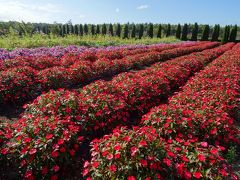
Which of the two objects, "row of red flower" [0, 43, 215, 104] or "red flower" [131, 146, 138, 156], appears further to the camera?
"row of red flower" [0, 43, 215, 104]

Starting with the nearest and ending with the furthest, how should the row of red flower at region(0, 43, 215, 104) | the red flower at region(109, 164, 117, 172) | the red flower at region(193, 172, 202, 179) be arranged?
the red flower at region(109, 164, 117, 172)
the red flower at region(193, 172, 202, 179)
the row of red flower at region(0, 43, 215, 104)

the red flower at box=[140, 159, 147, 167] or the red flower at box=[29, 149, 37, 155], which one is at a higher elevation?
the red flower at box=[140, 159, 147, 167]

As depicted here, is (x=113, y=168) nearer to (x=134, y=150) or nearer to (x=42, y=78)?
Result: (x=134, y=150)

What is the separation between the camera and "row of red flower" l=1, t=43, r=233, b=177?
356cm

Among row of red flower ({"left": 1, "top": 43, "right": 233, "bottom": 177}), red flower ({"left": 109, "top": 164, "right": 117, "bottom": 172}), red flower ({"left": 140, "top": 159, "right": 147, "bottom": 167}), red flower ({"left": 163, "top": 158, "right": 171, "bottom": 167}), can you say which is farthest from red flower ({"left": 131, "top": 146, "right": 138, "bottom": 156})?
row of red flower ({"left": 1, "top": 43, "right": 233, "bottom": 177})

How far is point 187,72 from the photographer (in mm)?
9852

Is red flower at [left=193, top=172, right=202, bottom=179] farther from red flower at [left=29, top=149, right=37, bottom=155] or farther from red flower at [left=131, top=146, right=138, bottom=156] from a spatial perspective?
red flower at [left=29, top=149, right=37, bottom=155]

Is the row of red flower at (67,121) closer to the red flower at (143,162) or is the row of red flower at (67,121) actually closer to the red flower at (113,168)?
the red flower at (113,168)

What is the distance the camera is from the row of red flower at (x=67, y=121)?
3.56 metres

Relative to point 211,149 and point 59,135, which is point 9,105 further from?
point 211,149

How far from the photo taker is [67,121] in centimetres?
418

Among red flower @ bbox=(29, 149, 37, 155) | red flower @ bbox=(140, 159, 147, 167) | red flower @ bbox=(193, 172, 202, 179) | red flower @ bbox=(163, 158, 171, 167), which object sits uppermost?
red flower @ bbox=(140, 159, 147, 167)

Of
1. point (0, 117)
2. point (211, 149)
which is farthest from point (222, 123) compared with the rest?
point (0, 117)

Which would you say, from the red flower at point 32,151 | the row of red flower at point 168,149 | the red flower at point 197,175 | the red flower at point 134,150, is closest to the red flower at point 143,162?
the row of red flower at point 168,149
